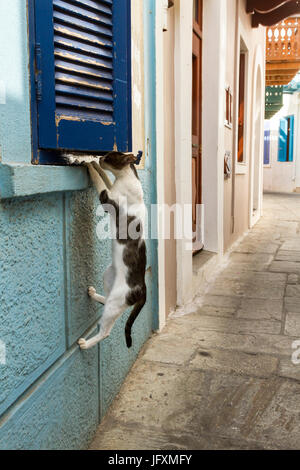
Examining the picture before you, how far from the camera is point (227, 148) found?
21.0ft

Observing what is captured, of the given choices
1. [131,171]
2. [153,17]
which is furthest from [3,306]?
[153,17]

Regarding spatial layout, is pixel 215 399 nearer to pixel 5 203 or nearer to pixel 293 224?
pixel 5 203

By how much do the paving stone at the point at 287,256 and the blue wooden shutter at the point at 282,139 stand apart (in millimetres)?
14981

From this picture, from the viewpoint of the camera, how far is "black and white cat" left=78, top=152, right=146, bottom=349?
194 centimetres

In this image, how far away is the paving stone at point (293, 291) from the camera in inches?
180

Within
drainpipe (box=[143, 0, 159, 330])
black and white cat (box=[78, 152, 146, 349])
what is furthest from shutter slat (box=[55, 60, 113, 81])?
drainpipe (box=[143, 0, 159, 330])

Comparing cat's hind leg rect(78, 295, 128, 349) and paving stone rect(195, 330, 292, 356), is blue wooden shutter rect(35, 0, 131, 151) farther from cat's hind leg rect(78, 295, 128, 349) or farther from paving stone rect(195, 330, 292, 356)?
paving stone rect(195, 330, 292, 356)

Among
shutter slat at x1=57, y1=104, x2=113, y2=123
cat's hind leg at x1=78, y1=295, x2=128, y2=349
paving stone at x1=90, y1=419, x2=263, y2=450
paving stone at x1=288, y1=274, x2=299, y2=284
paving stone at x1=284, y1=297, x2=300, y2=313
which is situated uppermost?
shutter slat at x1=57, y1=104, x2=113, y2=123

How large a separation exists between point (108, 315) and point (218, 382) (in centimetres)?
109

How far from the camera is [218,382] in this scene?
2.76m

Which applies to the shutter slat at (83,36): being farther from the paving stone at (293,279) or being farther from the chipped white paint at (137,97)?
the paving stone at (293,279)

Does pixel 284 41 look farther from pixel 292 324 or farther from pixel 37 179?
pixel 37 179

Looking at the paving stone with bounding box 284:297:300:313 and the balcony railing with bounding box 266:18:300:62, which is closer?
the paving stone with bounding box 284:297:300:313

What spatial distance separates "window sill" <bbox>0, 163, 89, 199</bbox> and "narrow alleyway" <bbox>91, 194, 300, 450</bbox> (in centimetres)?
128
